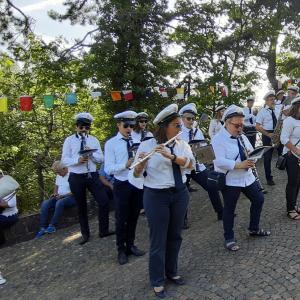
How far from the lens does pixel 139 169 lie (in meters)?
3.85

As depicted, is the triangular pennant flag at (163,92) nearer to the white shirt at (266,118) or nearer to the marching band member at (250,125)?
the marching band member at (250,125)

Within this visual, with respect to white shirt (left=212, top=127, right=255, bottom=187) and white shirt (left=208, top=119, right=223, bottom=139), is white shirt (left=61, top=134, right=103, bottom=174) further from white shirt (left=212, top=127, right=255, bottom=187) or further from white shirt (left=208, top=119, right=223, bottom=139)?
white shirt (left=208, top=119, right=223, bottom=139)

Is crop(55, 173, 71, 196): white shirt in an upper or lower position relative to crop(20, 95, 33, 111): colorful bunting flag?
lower

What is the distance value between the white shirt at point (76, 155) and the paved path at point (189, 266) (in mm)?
1255

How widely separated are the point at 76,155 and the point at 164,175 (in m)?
2.59

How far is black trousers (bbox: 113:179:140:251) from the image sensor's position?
5.12m

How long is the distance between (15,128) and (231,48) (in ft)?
24.9

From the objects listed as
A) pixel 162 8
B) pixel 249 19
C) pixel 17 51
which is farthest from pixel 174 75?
pixel 17 51

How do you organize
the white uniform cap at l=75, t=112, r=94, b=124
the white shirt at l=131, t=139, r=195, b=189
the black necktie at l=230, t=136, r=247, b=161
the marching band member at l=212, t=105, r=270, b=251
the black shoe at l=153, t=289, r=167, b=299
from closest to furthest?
the white shirt at l=131, t=139, r=195, b=189
the black shoe at l=153, t=289, r=167, b=299
the marching band member at l=212, t=105, r=270, b=251
the black necktie at l=230, t=136, r=247, b=161
the white uniform cap at l=75, t=112, r=94, b=124

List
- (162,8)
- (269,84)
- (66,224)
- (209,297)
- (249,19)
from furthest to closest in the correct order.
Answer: (269,84) → (249,19) → (162,8) → (66,224) → (209,297)

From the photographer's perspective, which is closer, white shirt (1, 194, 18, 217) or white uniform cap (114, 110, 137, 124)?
white uniform cap (114, 110, 137, 124)

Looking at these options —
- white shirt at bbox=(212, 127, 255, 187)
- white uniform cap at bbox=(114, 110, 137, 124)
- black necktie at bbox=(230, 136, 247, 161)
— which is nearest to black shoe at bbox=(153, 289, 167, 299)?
white shirt at bbox=(212, 127, 255, 187)

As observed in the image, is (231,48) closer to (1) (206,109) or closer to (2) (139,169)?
(1) (206,109)

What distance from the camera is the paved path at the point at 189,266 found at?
399 cm
